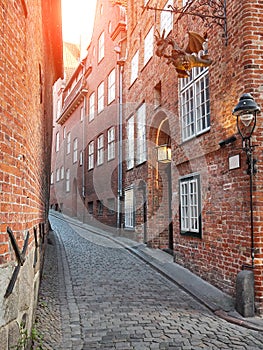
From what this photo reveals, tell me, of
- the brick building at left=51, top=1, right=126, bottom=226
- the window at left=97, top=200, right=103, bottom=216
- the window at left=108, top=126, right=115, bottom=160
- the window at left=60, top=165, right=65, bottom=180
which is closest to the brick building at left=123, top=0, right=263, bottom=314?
the brick building at left=51, top=1, right=126, bottom=226

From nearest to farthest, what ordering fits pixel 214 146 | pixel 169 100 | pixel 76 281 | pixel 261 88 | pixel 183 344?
pixel 183 344, pixel 261 88, pixel 214 146, pixel 76 281, pixel 169 100

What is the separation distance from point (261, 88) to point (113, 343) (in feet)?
14.8

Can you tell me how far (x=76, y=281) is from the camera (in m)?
7.98

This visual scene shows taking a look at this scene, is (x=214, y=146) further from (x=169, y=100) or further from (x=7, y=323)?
(x=7, y=323)

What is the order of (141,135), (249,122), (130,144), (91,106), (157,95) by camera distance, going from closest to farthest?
1. (249,122)
2. (157,95)
3. (141,135)
4. (130,144)
5. (91,106)

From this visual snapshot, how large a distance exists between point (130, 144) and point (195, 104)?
777 centimetres

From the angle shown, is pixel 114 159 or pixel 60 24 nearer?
pixel 60 24

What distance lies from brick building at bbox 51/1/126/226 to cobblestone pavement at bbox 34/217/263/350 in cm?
892

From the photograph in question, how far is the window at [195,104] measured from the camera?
26.2ft

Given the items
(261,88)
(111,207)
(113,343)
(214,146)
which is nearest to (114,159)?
(111,207)

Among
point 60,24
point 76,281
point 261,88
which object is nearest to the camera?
point 261,88

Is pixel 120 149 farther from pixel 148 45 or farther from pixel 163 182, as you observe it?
pixel 148 45

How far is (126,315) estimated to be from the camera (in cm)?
572

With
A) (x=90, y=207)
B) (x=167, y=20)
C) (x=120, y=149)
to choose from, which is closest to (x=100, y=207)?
(x=90, y=207)
